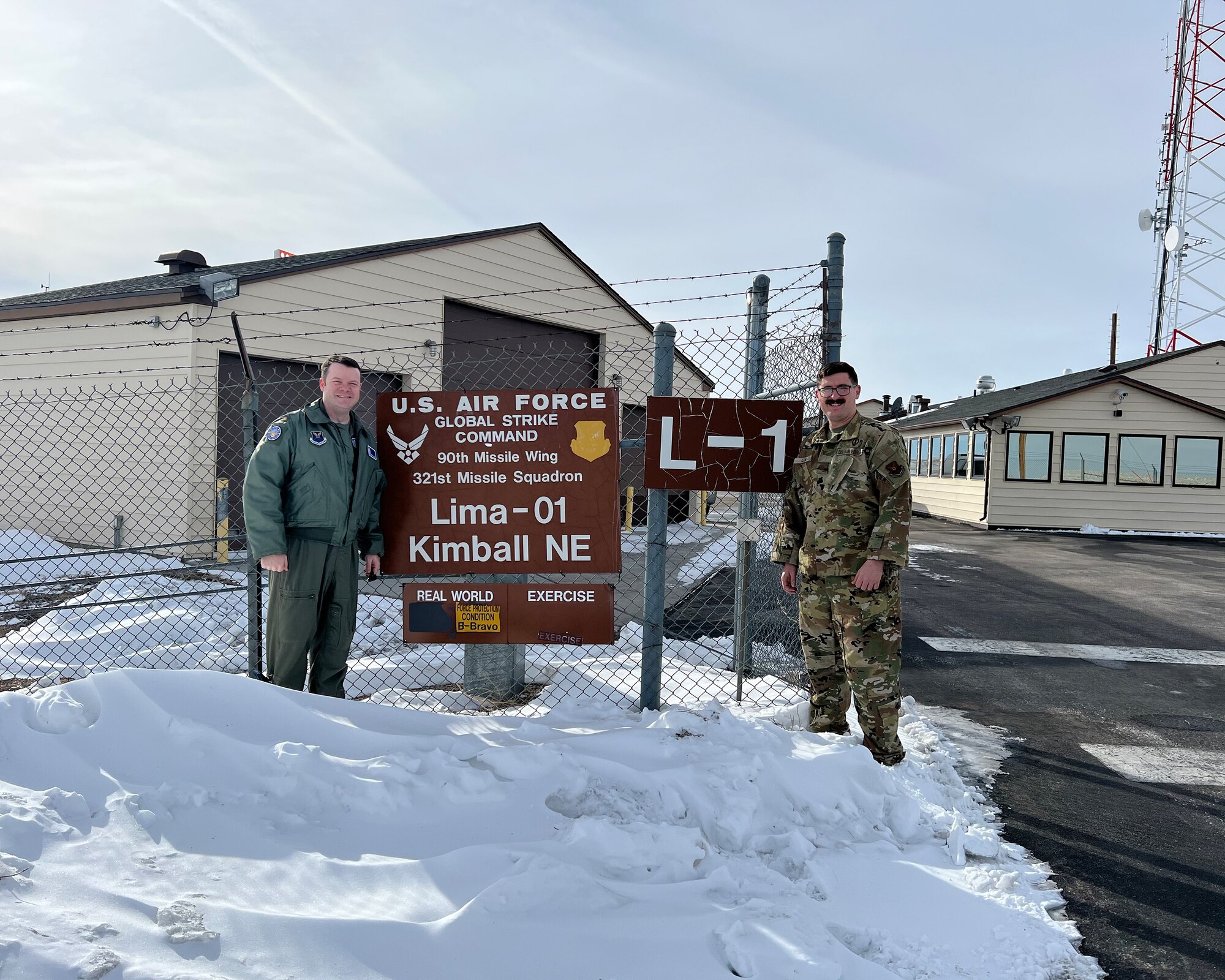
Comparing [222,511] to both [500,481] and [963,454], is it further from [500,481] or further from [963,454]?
[963,454]

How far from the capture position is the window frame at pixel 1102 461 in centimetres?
2131

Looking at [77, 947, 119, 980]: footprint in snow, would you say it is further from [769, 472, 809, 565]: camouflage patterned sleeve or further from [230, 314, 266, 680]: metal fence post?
[769, 472, 809, 565]: camouflage patterned sleeve

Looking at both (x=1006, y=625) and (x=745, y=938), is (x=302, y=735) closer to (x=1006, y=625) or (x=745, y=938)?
(x=745, y=938)

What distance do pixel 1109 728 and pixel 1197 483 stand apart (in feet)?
67.9

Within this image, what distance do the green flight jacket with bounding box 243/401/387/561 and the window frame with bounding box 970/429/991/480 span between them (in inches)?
840

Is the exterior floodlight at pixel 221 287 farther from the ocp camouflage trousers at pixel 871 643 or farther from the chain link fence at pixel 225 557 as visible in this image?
the ocp camouflage trousers at pixel 871 643

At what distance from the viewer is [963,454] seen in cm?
2439

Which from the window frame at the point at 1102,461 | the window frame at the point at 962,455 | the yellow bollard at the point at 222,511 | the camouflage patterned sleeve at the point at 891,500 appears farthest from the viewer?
the window frame at the point at 962,455

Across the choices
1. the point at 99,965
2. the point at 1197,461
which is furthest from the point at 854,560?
the point at 1197,461

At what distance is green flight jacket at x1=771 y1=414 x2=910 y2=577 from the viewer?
366 cm

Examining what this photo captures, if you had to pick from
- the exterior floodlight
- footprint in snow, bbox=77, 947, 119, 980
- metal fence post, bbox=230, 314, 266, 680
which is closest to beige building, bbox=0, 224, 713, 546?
the exterior floodlight

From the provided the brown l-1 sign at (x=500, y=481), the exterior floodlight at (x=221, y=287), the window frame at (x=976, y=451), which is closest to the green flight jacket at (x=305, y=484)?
the brown l-1 sign at (x=500, y=481)

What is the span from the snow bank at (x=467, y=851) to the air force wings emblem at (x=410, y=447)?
138 cm

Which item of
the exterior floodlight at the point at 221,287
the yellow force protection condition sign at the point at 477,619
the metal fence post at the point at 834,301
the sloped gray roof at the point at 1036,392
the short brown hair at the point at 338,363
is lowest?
the yellow force protection condition sign at the point at 477,619
